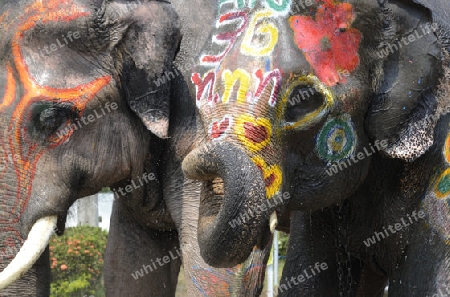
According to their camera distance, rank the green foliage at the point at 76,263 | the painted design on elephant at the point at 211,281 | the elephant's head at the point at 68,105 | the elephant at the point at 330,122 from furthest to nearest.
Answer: the green foliage at the point at 76,263, the painted design on elephant at the point at 211,281, the elephant's head at the point at 68,105, the elephant at the point at 330,122

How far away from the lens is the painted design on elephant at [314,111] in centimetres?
317

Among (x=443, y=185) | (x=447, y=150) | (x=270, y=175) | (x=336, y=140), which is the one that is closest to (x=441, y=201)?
(x=443, y=185)

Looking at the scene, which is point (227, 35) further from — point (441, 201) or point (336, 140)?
point (441, 201)

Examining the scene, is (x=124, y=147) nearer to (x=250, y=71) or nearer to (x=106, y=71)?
(x=106, y=71)

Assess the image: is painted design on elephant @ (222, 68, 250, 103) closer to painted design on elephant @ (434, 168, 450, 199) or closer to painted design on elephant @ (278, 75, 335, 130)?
painted design on elephant @ (278, 75, 335, 130)

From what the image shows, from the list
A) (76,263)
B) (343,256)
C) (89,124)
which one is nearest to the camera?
(89,124)

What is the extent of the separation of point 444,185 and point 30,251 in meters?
1.42

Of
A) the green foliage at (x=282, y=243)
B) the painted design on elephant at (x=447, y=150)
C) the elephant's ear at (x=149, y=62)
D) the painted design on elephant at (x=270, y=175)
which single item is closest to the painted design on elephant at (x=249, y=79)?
the painted design on elephant at (x=270, y=175)

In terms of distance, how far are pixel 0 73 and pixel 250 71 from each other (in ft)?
3.37

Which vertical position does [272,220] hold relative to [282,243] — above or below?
above

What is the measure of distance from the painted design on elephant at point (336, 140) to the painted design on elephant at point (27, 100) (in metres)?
0.94

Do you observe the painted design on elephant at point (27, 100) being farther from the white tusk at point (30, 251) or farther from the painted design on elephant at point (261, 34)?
the painted design on elephant at point (261, 34)

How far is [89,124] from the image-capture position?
374cm

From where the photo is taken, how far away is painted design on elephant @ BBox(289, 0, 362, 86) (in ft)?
10.6
